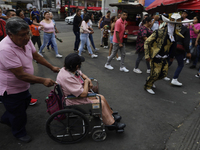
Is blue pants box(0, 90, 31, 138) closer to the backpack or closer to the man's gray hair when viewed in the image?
the backpack

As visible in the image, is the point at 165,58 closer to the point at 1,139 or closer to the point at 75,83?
the point at 75,83

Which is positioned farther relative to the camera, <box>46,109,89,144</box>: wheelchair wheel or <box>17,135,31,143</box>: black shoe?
<box>17,135,31,143</box>: black shoe

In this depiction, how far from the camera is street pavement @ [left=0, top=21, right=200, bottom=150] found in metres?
2.43

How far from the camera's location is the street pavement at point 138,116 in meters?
2.43

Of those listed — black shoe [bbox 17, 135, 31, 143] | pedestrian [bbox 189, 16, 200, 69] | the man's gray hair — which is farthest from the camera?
pedestrian [bbox 189, 16, 200, 69]

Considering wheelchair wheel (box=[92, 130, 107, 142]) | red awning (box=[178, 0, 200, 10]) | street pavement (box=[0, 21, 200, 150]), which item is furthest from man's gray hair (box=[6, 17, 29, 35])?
red awning (box=[178, 0, 200, 10])

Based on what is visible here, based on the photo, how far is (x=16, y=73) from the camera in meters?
1.98

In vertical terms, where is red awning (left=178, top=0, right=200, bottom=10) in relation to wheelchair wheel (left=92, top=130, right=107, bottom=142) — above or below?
above

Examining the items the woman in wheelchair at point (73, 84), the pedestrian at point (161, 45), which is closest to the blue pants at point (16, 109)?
the woman in wheelchair at point (73, 84)

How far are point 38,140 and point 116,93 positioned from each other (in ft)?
7.21

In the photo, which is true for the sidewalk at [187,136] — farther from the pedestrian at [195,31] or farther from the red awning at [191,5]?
the red awning at [191,5]

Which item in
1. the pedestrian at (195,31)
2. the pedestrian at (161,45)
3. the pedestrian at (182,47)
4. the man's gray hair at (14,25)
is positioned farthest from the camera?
the pedestrian at (195,31)

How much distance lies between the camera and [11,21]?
6.12 ft

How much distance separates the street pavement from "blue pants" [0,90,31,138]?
0.25 meters
